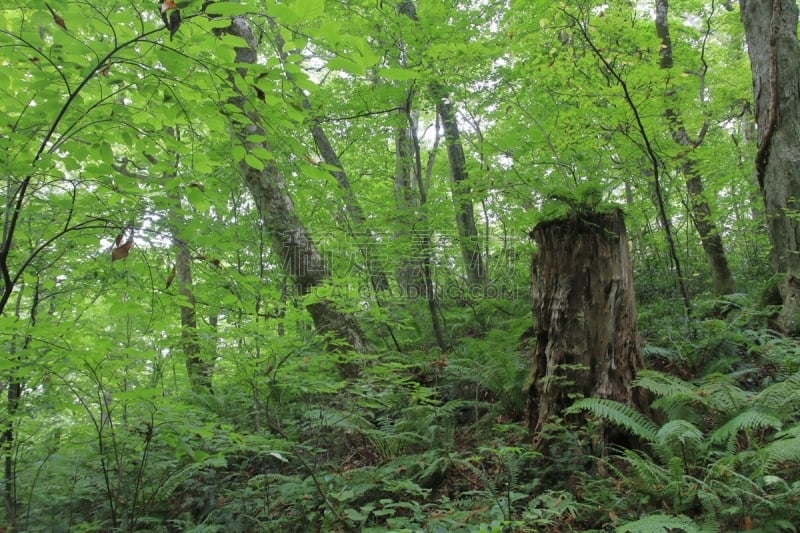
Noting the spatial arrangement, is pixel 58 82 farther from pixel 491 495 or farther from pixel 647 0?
pixel 647 0

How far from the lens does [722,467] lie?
97.5 inches

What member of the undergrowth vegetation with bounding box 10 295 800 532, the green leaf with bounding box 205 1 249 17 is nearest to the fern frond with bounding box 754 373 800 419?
the undergrowth vegetation with bounding box 10 295 800 532

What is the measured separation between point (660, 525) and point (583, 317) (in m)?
1.88

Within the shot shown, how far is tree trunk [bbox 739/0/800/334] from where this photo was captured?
454 centimetres

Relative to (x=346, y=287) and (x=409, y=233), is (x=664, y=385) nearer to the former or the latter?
(x=346, y=287)

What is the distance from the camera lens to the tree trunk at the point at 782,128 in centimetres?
454

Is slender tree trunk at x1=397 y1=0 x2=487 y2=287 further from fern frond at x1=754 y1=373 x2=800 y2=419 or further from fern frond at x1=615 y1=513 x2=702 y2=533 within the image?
fern frond at x1=615 y1=513 x2=702 y2=533

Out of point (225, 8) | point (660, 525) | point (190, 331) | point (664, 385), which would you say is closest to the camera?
point (225, 8)

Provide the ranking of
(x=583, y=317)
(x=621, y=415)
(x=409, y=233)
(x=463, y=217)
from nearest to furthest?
(x=621, y=415) → (x=583, y=317) → (x=409, y=233) → (x=463, y=217)

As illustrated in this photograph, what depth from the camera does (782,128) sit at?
4570 mm

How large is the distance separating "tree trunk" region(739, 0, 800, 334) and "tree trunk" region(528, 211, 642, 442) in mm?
1807

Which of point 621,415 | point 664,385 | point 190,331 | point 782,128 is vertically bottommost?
point 621,415

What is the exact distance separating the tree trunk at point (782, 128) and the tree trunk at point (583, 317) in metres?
1.81

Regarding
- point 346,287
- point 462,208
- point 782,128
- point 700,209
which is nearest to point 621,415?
point 346,287
